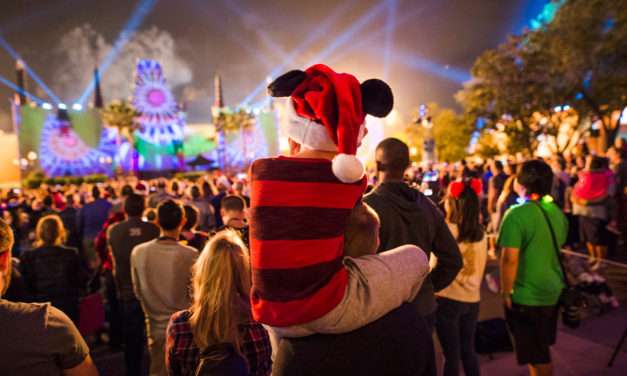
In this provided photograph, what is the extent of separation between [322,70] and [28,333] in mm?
1765

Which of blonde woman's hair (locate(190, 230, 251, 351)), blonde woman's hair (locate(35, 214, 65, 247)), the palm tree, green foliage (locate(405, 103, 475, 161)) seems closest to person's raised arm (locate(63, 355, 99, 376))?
blonde woman's hair (locate(190, 230, 251, 351))

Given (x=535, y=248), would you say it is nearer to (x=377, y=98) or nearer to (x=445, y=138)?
(x=377, y=98)

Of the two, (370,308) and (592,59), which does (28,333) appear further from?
(592,59)

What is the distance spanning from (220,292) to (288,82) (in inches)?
48.3

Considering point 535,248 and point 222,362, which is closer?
point 222,362

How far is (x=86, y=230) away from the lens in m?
7.43

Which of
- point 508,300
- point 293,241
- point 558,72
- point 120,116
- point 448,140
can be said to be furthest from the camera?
point 448,140

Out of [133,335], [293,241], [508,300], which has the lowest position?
[133,335]

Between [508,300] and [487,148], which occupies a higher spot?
[487,148]

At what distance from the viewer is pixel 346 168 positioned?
1207 millimetres

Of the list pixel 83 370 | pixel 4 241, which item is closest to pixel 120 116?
pixel 4 241

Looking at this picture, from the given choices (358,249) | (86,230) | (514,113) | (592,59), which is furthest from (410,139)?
(358,249)

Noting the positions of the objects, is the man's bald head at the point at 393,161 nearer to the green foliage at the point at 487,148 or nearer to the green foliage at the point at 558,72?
the green foliage at the point at 558,72

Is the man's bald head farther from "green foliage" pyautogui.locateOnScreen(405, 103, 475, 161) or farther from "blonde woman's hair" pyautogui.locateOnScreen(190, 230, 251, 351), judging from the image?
"green foliage" pyautogui.locateOnScreen(405, 103, 475, 161)
